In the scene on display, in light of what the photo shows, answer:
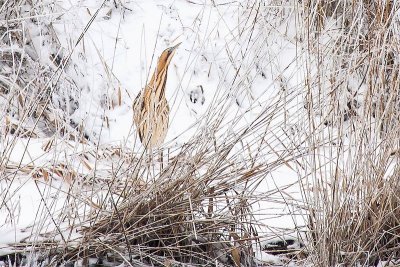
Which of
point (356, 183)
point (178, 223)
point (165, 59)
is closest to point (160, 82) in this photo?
point (165, 59)

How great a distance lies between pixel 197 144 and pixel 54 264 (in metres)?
0.48

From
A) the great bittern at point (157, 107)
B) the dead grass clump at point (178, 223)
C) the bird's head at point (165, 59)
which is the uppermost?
the bird's head at point (165, 59)

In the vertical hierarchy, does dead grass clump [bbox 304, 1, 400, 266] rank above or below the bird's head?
below

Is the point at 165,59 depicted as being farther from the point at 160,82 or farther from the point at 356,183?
the point at 356,183

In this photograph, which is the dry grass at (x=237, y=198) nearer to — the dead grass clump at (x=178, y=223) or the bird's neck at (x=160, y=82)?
the dead grass clump at (x=178, y=223)

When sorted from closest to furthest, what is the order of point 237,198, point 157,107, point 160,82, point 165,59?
1. point 237,198
2. point 157,107
3. point 160,82
4. point 165,59

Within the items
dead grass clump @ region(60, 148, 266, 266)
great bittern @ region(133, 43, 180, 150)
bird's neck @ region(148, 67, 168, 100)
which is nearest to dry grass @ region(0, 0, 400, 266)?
dead grass clump @ region(60, 148, 266, 266)

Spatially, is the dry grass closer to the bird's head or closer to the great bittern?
the great bittern

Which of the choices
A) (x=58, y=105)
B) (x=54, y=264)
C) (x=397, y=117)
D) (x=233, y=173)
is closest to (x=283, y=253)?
(x=233, y=173)

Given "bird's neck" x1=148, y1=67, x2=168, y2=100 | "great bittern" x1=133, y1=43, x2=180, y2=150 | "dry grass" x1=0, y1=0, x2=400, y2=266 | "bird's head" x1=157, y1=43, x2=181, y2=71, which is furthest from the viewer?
"bird's head" x1=157, y1=43, x2=181, y2=71

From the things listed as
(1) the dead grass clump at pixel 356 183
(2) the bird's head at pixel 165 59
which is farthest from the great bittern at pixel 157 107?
(1) the dead grass clump at pixel 356 183

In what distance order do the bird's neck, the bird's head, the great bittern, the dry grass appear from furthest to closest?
the bird's head → the bird's neck → the great bittern → the dry grass

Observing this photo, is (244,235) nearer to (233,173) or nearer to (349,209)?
(233,173)

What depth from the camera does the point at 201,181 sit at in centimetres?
194
